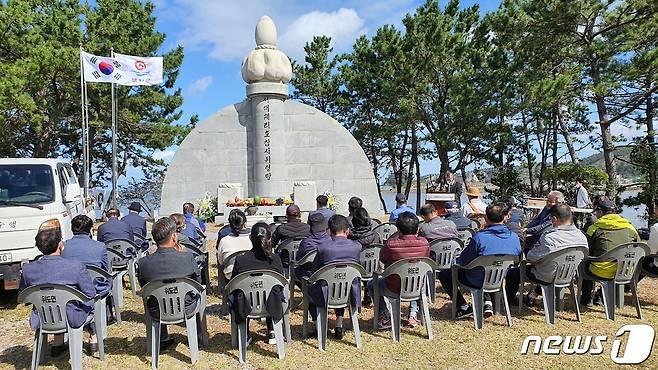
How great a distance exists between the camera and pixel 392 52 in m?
20.4

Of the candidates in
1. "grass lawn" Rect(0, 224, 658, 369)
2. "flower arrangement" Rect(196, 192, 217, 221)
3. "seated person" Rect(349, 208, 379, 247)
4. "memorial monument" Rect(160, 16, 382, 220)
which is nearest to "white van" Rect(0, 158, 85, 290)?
"grass lawn" Rect(0, 224, 658, 369)

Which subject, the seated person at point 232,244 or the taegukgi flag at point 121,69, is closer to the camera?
the seated person at point 232,244

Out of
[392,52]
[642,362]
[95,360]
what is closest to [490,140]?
[392,52]

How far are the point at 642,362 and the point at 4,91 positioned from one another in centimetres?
1695

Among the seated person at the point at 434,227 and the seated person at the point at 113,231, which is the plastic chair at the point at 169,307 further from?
the seated person at the point at 434,227

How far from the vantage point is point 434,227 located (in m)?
5.96

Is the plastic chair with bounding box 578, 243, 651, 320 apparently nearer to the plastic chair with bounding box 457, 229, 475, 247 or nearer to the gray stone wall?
the plastic chair with bounding box 457, 229, 475, 247

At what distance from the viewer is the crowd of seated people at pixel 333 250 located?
414 cm

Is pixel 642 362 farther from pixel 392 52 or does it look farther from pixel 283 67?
pixel 392 52

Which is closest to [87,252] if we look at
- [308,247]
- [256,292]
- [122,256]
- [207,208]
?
[122,256]

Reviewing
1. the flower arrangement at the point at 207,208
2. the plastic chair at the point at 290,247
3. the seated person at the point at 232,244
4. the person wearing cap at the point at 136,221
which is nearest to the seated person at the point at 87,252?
the seated person at the point at 232,244

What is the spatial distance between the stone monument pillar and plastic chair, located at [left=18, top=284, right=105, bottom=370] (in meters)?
11.5

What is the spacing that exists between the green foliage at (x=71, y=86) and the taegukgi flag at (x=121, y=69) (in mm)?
1933

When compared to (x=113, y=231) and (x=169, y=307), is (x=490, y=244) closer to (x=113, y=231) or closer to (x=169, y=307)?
(x=169, y=307)
